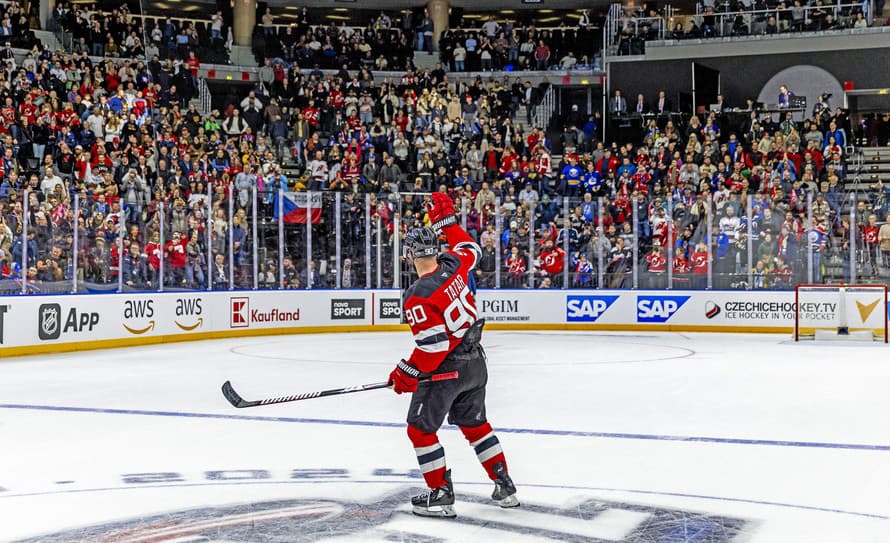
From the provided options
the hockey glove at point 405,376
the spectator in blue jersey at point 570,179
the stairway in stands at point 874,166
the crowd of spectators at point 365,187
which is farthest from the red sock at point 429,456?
the stairway in stands at point 874,166

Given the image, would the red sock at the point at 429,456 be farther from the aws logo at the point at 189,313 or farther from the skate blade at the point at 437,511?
the aws logo at the point at 189,313

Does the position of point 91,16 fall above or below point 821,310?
above

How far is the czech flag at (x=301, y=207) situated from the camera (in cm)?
1656

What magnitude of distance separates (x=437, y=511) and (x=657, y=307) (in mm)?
14310

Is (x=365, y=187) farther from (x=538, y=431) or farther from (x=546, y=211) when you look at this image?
(x=538, y=431)

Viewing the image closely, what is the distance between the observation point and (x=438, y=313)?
453cm

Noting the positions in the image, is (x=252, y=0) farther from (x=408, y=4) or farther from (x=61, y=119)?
(x=61, y=119)

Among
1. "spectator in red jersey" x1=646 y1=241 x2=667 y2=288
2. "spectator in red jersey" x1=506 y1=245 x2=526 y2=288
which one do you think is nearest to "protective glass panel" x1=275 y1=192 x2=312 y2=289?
"spectator in red jersey" x1=506 y1=245 x2=526 y2=288

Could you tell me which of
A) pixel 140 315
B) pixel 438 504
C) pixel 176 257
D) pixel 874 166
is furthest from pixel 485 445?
pixel 874 166

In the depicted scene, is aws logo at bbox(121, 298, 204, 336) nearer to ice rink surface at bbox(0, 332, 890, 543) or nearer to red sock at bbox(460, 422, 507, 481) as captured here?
ice rink surface at bbox(0, 332, 890, 543)

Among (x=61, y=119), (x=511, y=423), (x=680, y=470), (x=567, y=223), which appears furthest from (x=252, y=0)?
(x=680, y=470)

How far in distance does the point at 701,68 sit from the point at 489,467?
22.7 m

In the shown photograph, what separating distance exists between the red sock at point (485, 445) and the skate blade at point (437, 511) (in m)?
0.29

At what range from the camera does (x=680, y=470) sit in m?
5.59
